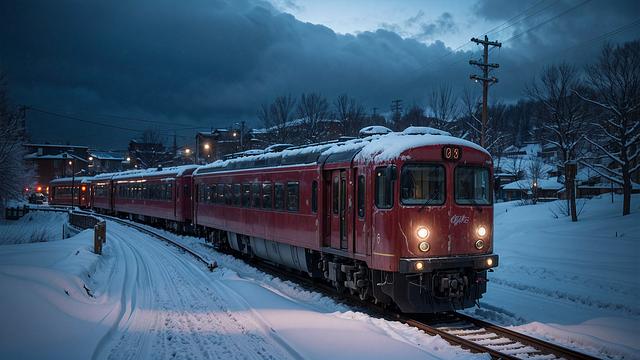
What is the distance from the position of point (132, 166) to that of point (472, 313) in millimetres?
99198

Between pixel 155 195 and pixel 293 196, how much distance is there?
69.9 feet

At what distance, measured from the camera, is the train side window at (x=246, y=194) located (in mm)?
16425

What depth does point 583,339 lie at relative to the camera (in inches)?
302

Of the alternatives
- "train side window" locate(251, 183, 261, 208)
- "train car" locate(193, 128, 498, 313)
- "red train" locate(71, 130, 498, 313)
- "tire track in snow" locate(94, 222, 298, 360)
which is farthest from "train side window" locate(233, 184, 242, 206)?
"train car" locate(193, 128, 498, 313)

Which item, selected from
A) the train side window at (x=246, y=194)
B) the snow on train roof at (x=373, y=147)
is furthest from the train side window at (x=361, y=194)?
the train side window at (x=246, y=194)

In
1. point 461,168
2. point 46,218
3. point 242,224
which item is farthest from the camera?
point 46,218

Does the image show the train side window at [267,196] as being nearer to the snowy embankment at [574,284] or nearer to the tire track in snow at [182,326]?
the tire track in snow at [182,326]

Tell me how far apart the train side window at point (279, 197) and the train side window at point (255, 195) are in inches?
58.6

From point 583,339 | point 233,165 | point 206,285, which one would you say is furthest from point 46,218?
point 583,339

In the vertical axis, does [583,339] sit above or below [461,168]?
below

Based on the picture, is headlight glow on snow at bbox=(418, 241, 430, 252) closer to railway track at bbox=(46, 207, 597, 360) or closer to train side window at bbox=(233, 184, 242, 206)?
railway track at bbox=(46, 207, 597, 360)

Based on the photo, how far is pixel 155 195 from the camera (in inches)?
1256

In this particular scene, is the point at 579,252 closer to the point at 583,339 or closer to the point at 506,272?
the point at 506,272

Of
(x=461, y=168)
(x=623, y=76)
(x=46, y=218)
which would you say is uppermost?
(x=623, y=76)
